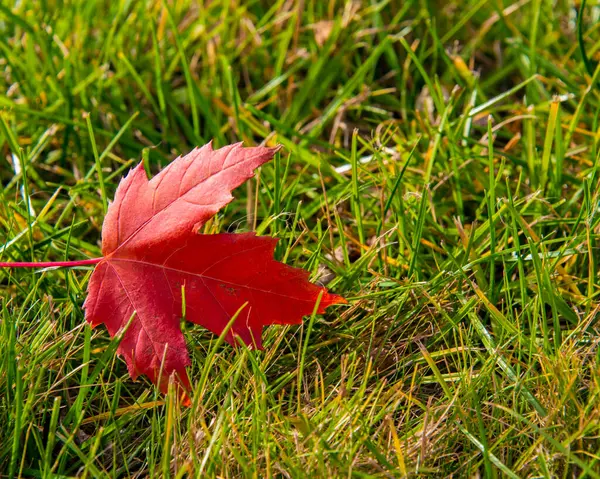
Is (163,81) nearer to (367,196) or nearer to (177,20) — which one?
(177,20)

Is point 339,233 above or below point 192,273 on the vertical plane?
below

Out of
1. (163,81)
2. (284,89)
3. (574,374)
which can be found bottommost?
(574,374)

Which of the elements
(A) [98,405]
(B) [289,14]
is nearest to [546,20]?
(B) [289,14]

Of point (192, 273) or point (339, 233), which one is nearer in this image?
point (192, 273)

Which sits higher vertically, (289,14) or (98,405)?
(289,14)
